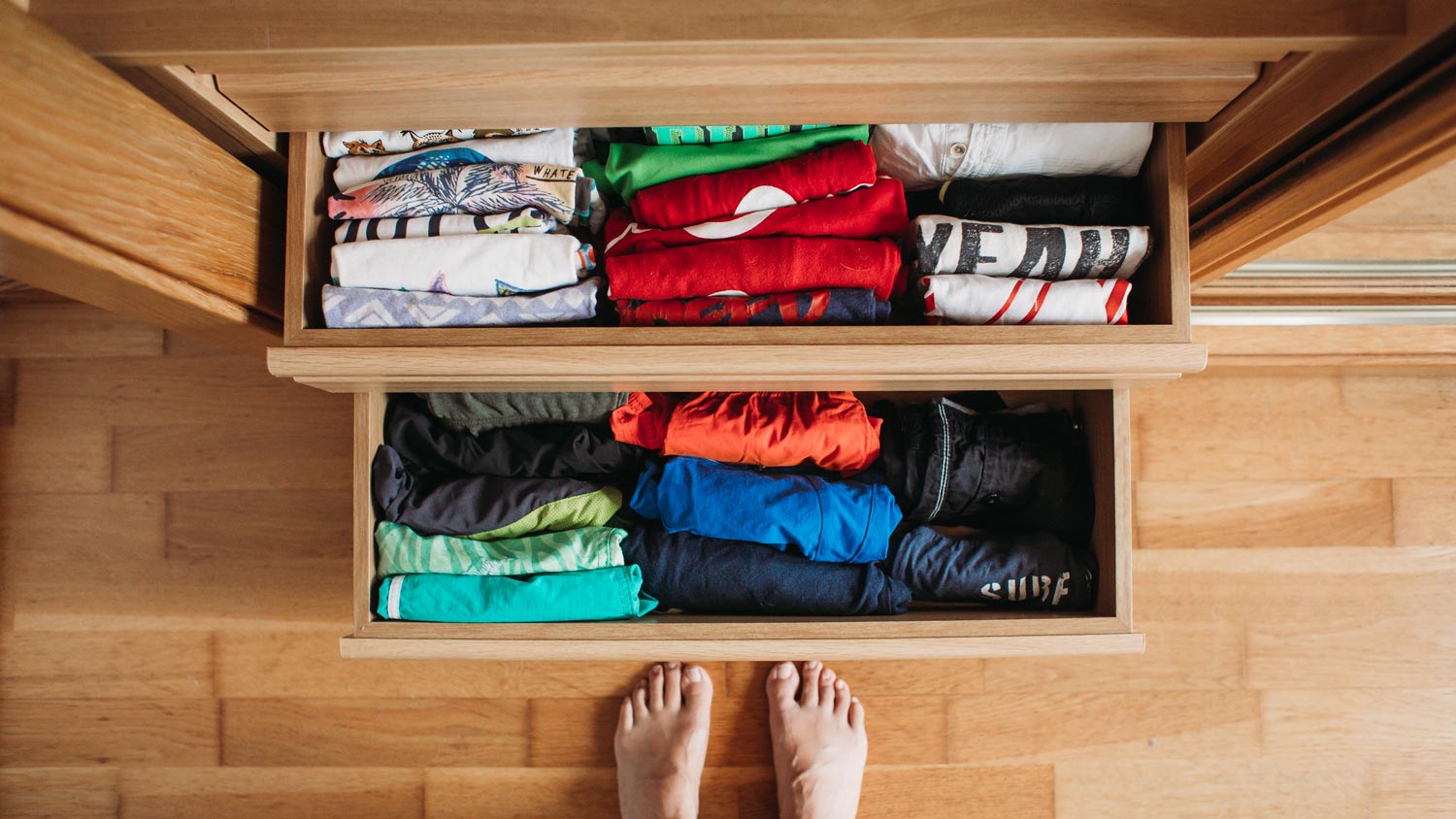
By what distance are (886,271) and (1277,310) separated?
68 cm

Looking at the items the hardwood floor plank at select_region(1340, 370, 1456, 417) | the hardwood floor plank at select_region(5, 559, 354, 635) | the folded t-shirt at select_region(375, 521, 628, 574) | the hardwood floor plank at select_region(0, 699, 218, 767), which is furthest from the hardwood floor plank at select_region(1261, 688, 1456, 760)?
the hardwood floor plank at select_region(0, 699, 218, 767)

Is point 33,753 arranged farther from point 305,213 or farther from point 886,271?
point 886,271

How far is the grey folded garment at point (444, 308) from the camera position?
77 cm

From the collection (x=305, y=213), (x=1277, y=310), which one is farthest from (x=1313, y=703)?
(x=305, y=213)

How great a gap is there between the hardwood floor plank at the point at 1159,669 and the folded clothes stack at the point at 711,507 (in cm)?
35

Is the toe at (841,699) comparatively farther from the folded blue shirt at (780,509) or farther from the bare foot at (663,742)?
the folded blue shirt at (780,509)

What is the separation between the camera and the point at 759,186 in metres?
0.76

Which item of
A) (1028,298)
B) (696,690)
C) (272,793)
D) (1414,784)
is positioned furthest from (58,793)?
(1414,784)

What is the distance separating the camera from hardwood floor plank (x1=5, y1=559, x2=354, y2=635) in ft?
3.97

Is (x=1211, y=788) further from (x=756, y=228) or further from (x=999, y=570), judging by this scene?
(x=756, y=228)

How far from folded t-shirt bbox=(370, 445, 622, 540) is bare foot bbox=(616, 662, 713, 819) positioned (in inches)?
15.3

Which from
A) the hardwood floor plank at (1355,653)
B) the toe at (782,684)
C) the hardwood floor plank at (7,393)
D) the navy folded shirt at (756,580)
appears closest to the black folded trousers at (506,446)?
the navy folded shirt at (756,580)

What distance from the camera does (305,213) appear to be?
2.49 feet

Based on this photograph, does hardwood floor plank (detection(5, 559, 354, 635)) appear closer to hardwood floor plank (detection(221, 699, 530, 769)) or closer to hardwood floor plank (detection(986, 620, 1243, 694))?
hardwood floor plank (detection(221, 699, 530, 769))
